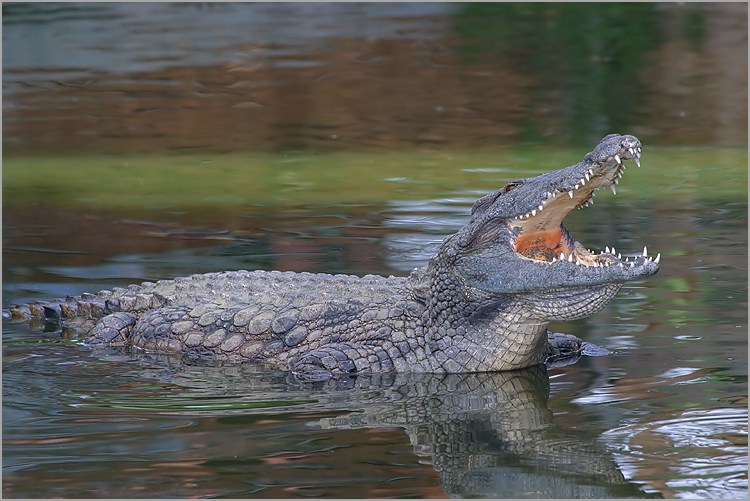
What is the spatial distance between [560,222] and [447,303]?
71cm

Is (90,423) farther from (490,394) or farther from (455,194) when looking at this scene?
(455,194)

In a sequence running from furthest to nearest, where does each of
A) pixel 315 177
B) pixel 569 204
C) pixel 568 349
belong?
pixel 315 177
pixel 568 349
pixel 569 204

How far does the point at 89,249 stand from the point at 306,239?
168 cm

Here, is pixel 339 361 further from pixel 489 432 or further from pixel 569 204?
pixel 569 204

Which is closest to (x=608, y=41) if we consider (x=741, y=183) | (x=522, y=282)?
(x=741, y=183)

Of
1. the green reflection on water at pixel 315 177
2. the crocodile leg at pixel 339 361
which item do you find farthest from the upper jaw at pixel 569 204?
the green reflection on water at pixel 315 177

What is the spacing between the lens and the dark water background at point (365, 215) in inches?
223

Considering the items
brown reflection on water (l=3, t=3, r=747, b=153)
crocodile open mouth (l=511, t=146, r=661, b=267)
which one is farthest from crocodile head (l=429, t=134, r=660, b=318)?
brown reflection on water (l=3, t=3, r=747, b=153)

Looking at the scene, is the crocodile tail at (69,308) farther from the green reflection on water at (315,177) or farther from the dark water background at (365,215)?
the green reflection on water at (315,177)

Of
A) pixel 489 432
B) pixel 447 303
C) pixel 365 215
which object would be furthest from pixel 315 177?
pixel 489 432

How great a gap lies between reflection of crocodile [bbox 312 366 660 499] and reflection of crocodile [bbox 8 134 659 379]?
18 centimetres

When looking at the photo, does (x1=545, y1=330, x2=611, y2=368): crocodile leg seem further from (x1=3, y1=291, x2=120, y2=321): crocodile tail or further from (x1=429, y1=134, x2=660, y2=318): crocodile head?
(x1=3, y1=291, x2=120, y2=321): crocodile tail

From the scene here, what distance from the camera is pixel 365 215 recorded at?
1148 cm

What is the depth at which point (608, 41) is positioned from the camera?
71.0 feet
